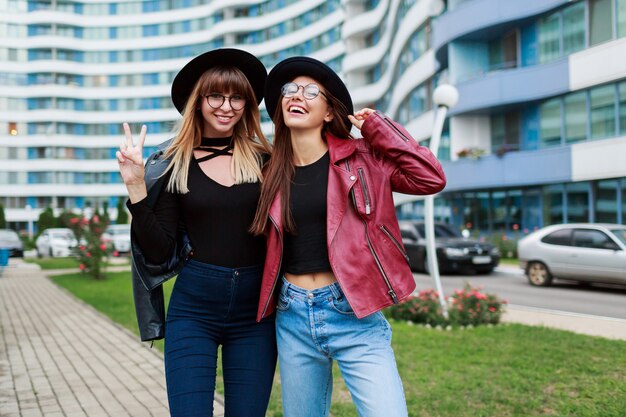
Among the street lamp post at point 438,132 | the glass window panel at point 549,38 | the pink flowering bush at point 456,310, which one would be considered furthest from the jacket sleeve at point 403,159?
the glass window panel at point 549,38

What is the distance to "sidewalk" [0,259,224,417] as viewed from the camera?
5406mm

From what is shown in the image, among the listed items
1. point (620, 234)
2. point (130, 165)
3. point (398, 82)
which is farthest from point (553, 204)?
point (130, 165)

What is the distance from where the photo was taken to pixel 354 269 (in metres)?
2.70

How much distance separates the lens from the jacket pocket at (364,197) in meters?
2.71

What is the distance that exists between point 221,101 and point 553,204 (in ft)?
78.3

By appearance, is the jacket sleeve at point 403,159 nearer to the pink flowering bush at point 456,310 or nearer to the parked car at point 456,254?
the pink flowering bush at point 456,310

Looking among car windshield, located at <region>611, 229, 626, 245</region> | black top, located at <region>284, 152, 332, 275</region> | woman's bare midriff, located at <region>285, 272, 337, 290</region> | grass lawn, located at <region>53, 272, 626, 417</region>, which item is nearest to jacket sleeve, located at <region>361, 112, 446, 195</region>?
black top, located at <region>284, 152, 332, 275</region>

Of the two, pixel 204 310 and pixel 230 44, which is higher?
pixel 230 44

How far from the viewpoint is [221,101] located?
3.16 meters

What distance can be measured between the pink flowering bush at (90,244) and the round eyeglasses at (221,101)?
16.4 meters

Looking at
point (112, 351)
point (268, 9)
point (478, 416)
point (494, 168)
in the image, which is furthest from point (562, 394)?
point (268, 9)

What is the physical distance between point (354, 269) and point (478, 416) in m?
2.81

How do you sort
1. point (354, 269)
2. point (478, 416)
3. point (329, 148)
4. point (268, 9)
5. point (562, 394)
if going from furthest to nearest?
1. point (268, 9)
2. point (562, 394)
3. point (478, 416)
4. point (329, 148)
5. point (354, 269)

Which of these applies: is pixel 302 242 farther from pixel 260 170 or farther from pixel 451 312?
pixel 451 312
